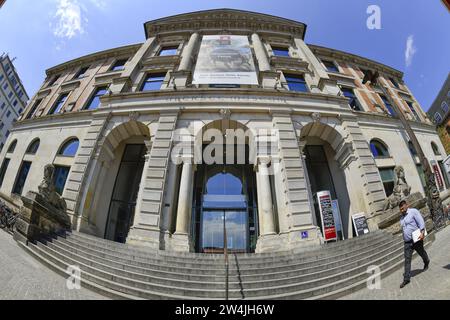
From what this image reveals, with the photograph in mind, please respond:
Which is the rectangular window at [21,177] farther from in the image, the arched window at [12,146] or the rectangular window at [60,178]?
the rectangular window at [60,178]

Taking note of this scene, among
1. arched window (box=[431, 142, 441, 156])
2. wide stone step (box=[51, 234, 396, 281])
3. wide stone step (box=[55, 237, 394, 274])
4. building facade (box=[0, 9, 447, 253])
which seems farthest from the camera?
arched window (box=[431, 142, 441, 156])

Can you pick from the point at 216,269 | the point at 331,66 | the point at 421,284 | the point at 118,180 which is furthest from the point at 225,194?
the point at 331,66

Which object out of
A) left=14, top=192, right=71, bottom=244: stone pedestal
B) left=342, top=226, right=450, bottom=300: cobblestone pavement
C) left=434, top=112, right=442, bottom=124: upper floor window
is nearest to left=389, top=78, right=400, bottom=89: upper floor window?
left=434, top=112, right=442, bottom=124: upper floor window

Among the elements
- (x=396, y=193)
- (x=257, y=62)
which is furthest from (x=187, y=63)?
(x=396, y=193)

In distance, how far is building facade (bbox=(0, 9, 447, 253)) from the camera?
10281mm

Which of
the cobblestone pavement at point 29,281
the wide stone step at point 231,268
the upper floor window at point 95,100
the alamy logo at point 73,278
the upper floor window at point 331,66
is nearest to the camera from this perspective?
the cobblestone pavement at point 29,281

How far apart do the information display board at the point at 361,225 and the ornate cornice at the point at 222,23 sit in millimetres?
19087

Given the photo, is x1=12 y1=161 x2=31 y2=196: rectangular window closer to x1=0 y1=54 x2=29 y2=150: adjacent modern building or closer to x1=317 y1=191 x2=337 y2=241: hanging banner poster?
x1=317 y1=191 x2=337 y2=241: hanging banner poster

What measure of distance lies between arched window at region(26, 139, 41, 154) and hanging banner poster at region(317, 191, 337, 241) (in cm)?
2070

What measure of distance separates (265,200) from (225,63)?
34.8ft

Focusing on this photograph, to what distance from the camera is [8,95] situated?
4009 centimetres

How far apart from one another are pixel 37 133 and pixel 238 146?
53.4ft

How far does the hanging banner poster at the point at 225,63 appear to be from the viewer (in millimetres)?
13422

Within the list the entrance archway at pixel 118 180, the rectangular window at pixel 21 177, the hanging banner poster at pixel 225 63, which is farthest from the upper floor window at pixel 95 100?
the hanging banner poster at pixel 225 63
